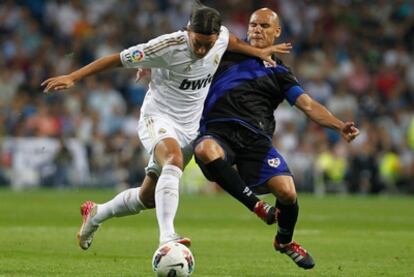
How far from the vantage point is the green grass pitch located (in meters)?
9.41

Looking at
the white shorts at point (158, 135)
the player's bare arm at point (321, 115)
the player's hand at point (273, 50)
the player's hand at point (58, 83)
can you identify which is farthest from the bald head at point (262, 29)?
the player's hand at point (58, 83)

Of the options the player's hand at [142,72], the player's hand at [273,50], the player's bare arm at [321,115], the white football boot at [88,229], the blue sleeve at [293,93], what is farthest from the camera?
the white football boot at [88,229]

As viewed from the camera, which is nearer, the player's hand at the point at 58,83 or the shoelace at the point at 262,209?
the player's hand at the point at 58,83

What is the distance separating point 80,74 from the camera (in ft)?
28.5

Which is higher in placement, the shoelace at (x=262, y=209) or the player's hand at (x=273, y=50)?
the player's hand at (x=273, y=50)

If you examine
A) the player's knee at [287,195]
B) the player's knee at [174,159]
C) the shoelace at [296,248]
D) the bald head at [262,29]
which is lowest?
the shoelace at [296,248]

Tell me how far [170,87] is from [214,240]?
3600mm

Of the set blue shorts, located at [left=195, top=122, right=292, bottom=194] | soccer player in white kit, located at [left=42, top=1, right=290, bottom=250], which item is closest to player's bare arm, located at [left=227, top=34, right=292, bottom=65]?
soccer player in white kit, located at [left=42, top=1, right=290, bottom=250]

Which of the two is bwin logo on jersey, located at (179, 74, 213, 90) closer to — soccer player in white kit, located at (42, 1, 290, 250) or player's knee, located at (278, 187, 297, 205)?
soccer player in white kit, located at (42, 1, 290, 250)

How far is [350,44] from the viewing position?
27.4 metres

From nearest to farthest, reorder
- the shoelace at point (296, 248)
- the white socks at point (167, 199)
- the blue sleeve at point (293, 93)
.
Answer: the white socks at point (167, 199) → the shoelace at point (296, 248) → the blue sleeve at point (293, 93)

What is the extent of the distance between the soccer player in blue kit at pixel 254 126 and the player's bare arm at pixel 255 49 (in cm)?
26

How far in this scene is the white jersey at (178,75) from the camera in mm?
9102

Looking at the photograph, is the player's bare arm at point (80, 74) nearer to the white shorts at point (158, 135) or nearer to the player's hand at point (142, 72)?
the white shorts at point (158, 135)
